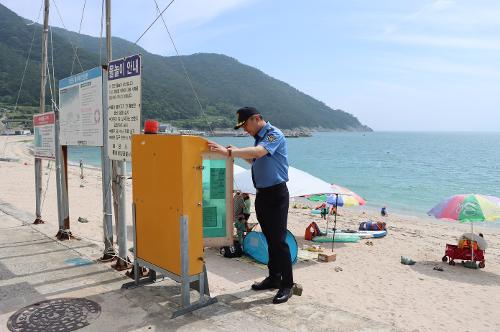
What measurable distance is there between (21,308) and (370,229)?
12361mm

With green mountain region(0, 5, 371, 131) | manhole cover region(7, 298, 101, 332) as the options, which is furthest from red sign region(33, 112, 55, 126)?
green mountain region(0, 5, 371, 131)

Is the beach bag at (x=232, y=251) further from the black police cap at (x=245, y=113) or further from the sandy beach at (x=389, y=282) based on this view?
the black police cap at (x=245, y=113)

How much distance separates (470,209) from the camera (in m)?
9.20

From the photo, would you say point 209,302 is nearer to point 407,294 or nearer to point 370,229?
point 407,294

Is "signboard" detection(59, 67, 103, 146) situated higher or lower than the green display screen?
higher

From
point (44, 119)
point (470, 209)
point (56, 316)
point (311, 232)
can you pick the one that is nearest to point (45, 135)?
point (44, 119)

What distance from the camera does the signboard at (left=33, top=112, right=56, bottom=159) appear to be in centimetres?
690

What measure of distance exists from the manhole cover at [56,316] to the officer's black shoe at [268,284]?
1.57m

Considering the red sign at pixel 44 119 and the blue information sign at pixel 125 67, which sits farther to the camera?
the red sign at pixel 44 119

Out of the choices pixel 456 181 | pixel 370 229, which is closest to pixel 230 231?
pixel 370 229

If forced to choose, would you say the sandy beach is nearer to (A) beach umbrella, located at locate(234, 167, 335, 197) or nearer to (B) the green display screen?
(B) the green display screen

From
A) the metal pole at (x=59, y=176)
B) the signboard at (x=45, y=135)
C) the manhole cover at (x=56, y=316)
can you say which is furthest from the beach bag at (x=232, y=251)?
the manhole cover at (x=56, y=316)

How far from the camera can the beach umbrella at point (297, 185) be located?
957cm

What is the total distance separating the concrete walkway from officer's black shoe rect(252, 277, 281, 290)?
0.10m
